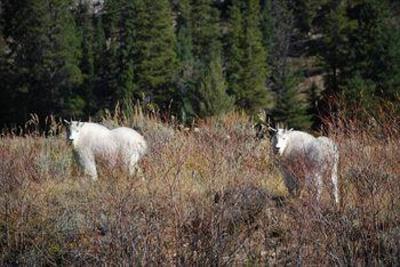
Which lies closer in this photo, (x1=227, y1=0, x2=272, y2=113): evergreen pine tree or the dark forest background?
the dark forest background

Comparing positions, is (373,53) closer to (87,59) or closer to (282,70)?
(282,70)

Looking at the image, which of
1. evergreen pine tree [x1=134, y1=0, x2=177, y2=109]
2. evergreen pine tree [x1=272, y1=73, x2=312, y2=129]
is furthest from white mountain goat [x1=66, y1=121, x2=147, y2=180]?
evergreen pine tree [x1=134, y1=0, x2=177, y2=109]

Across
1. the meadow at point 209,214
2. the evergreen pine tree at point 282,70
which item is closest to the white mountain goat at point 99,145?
the meadow at point 209,214

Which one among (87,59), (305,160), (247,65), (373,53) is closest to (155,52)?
(87,59)

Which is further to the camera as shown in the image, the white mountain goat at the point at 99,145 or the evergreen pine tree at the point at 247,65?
the evergreen pine tree at the point at 247,65

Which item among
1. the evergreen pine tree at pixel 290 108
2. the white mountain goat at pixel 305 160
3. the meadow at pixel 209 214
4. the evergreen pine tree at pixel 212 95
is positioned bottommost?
the evergreen pine tree at pixel 290 108

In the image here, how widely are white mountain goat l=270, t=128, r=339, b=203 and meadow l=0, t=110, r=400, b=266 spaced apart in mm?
152

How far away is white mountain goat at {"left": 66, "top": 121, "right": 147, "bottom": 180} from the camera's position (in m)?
7.04

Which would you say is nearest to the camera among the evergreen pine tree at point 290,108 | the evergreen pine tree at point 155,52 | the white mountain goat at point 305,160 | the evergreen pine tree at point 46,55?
the white mountain goat at point 305,160

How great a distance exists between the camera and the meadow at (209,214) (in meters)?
4.21

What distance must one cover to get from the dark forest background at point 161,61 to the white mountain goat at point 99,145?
23.8 m

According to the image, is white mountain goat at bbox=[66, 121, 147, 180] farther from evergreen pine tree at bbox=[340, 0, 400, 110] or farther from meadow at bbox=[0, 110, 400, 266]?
evergreen pine tree at bbox=[340, 0, 400, 110]

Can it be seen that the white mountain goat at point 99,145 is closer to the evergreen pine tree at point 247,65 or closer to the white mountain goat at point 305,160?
the white mountain goat at point 305,160

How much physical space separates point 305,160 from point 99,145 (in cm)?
265
